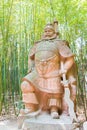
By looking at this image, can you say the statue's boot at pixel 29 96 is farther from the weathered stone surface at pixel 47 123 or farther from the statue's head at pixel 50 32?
the statue's head at pixel 50 32

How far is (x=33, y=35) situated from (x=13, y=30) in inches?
17.5

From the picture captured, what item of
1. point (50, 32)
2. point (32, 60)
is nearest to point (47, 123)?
point (32, 60)

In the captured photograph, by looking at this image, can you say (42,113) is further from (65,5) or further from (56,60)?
(65,5)

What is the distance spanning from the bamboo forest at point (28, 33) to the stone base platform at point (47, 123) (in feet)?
6.32

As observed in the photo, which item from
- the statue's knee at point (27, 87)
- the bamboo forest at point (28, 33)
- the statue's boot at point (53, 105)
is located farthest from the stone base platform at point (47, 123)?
the bamboo forest at point (28, 33)

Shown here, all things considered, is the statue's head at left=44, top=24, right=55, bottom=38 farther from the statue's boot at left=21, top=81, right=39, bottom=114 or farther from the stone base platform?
the stone base platform

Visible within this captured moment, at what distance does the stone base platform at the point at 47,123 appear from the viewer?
2637mm

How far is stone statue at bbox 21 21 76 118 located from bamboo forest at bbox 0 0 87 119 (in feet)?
5.38

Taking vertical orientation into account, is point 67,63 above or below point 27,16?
below

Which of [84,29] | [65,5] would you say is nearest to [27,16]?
[65,5]

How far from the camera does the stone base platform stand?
104 inches

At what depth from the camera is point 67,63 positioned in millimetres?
2977

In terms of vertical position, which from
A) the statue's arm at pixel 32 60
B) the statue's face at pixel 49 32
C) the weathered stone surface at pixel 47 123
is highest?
the statue's face at pixel 49 32

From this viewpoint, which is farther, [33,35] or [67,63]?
[33,35]
